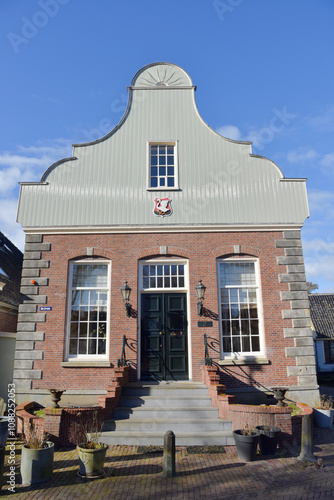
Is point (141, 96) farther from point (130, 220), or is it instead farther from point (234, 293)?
point (234, 293)

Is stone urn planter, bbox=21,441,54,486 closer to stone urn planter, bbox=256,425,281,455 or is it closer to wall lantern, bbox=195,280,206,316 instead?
stone urn planter, bbox=256,425,281,455

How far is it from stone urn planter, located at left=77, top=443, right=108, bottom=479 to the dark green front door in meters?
3.92

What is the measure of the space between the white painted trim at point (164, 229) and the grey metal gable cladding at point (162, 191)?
12cm

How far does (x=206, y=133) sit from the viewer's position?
11.8 m

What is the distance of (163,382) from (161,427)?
1.94 m

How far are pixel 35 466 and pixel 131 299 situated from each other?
5058mm

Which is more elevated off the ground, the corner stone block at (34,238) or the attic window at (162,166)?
the attic window at (162,166)

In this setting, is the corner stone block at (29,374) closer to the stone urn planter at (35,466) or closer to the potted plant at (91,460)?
the stone urn planter at (35,466)

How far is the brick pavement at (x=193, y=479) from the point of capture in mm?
5508

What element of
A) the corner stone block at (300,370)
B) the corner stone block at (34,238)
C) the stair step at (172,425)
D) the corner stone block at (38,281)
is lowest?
the stair step at (172,425)

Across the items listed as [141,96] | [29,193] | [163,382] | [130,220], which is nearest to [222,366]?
[163,382]

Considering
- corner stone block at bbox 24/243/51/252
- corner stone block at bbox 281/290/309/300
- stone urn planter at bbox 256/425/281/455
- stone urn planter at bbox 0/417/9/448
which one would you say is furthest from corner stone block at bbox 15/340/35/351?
corner stone block at bbox 281/290/309/300

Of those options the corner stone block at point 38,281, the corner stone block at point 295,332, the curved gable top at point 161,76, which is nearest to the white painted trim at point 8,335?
the corner stone block at point 38,281

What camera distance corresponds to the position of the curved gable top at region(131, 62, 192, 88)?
12266 mm
